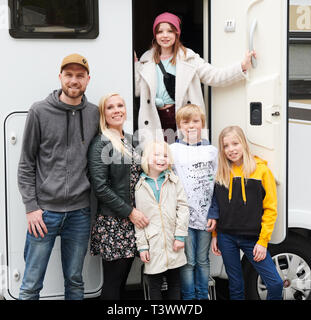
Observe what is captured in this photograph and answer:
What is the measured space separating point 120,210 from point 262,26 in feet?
4.73

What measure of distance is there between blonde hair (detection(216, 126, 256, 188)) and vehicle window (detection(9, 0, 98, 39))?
1024 mm

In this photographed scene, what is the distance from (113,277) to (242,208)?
35.2 inches

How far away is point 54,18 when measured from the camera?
2.67 meters

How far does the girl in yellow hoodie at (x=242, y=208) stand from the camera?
2.70 metres

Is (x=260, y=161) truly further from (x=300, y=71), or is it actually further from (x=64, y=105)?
(x=64, y=105)

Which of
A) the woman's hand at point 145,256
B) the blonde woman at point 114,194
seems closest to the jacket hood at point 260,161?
the blonde woman at point 114,194

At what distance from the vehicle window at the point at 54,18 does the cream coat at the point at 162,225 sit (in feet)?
3.25

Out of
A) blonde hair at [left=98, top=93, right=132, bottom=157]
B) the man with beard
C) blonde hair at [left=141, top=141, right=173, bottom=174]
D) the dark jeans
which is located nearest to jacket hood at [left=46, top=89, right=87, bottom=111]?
the man with beard

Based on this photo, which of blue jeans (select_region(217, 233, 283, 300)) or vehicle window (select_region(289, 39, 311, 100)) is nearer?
blue jeans (select_region(217, 233, 283, 300))

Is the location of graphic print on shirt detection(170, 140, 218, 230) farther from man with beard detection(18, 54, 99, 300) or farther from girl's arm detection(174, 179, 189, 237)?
man with beard detection(18, 54, 99, 300)

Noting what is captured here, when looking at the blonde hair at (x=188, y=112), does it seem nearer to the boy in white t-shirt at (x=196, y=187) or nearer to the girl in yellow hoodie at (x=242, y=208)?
the boy in white t-shirt at (x=196, y=187)

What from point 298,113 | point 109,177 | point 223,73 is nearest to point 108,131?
point 109,177

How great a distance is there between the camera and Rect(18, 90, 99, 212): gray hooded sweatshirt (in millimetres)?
2510
